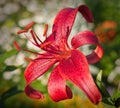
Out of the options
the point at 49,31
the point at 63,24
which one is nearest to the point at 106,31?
the point at 49,31

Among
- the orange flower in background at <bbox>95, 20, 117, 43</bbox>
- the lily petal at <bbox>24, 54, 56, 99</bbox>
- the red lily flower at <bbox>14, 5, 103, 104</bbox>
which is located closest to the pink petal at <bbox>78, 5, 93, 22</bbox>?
the red lily flower at <bbox>14, 5, 103, 104</bbox>

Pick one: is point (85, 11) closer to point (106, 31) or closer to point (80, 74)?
point (80, 74)

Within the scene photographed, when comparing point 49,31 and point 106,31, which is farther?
point 106,31

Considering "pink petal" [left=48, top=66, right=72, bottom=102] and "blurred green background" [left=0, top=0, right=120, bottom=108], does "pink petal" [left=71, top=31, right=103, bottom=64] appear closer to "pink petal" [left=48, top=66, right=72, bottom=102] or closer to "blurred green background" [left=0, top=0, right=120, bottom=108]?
"pink petal" [left=48, top=66, right=72, bottom=102]

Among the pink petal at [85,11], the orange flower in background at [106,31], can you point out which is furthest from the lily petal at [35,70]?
the orange flower in background at [106,31]

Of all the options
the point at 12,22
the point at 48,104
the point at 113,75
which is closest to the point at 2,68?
the point at 48,104

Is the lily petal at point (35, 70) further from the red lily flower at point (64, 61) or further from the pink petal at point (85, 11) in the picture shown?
the pink petal at point (85, 11)
